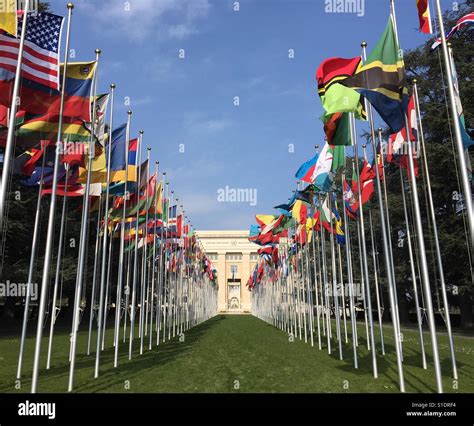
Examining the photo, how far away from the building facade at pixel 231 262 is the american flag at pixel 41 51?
109 meters

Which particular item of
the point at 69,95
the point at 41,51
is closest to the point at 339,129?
the point at 69,95

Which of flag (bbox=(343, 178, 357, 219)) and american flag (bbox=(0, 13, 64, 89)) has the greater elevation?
american flag (bbox=(0, 13, 64, 89))

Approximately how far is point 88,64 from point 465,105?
96.9 ft

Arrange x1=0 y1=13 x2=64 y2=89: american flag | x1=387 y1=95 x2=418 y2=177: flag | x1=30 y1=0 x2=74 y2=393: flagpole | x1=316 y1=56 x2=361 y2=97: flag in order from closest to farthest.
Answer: x1=30 y1=0 x2=74 y2=393: flagpole → x1=0 y1=13 x2=64 y2=89: american flag → x1=387 y1=95 x2=418 y2=177: flag → x1=316 y1=56 x2=361 y2=97: flag

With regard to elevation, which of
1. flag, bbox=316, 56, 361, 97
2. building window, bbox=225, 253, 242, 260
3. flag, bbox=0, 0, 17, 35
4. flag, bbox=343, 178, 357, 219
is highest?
building window, bbox=225, 253, 242, 260

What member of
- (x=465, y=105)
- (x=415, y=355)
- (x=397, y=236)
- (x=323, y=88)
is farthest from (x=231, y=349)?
(x=397, y=236)

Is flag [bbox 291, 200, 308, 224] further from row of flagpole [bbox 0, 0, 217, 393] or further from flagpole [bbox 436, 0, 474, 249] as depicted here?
flagpole [bbox 436, 0, 474, 249]

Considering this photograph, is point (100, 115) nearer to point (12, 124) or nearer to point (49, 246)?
point (12, 124)

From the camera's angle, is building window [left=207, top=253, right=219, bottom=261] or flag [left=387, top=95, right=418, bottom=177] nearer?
flag [left=387, top=95, right=418, bottom=177]

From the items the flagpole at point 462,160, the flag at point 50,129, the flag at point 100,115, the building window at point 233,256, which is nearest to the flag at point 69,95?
the flag at point 50,129

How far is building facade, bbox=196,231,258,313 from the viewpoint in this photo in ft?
393

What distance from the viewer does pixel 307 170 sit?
2127 cm

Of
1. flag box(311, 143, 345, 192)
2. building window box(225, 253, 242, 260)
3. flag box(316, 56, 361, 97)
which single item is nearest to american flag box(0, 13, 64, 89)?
flag box(316, 56, 361, 97)
